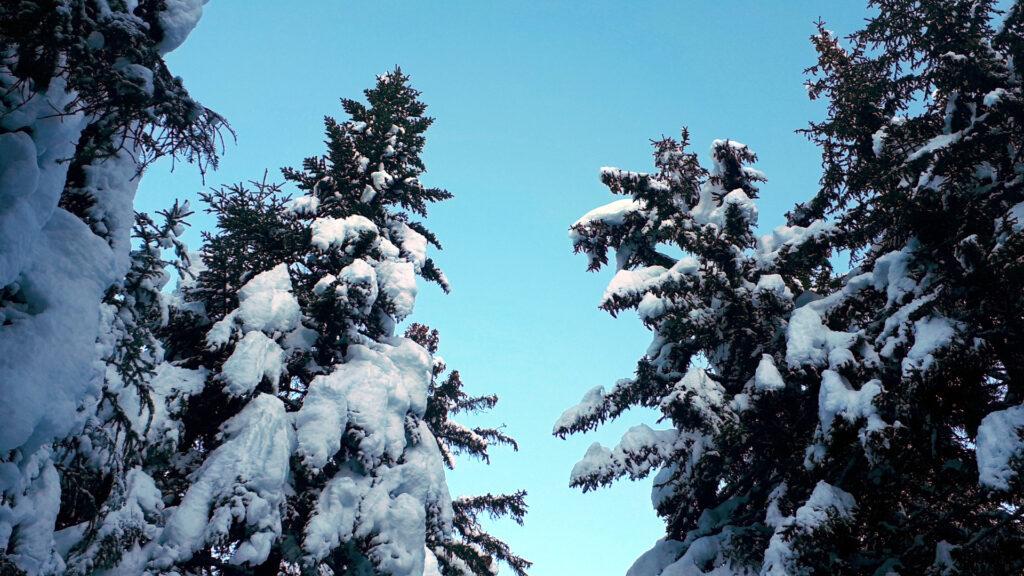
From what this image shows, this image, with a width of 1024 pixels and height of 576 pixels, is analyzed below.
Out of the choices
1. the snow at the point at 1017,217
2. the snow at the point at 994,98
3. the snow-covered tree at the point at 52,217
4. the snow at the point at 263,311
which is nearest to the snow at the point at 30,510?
the snow-covered tree at the point at 52,217

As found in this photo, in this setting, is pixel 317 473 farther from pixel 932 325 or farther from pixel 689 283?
pixel 932 325

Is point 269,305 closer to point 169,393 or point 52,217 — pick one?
point 169,393

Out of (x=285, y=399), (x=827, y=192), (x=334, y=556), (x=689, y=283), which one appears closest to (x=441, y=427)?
(x=285, y=399)

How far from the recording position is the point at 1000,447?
6.02m

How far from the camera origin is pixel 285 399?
1092cm

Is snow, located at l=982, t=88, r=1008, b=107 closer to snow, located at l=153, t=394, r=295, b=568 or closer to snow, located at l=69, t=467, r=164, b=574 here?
snow, located at l=153, t=394, r=295, b=568

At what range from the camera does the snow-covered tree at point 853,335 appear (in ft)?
23.7

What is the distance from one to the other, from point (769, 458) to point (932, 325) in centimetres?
365

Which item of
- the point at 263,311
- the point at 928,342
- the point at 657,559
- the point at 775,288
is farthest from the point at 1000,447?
the point at 263,311

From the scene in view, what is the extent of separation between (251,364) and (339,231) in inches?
127

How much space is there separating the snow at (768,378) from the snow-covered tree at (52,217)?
7.54m

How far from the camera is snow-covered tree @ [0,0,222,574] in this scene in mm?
4094

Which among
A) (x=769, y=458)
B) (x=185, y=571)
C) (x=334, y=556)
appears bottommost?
(x=185, y=571)

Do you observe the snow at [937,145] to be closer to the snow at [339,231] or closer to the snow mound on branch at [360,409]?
the snow mound on branch at [360,409]
